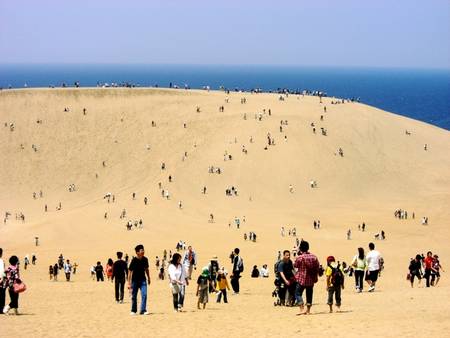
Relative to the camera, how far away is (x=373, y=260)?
1889cm

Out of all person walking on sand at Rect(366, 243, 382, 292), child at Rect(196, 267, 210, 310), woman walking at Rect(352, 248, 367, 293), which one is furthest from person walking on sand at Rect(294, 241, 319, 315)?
woman walking at Rect(352, 248, 367, 293)

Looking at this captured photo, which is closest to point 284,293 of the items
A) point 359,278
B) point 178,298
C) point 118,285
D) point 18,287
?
point 178,298

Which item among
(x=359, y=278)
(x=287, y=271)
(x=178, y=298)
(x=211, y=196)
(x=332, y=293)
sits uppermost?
(x=211, y=196)

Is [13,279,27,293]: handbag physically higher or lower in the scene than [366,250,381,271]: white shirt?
lower

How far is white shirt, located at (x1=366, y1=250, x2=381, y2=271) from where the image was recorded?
18859 millimetres

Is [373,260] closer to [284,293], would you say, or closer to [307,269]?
[284,293]

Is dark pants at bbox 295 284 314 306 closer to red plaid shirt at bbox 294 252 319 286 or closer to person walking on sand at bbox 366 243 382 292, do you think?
red plaid shirt at bbox 294 252 319 286

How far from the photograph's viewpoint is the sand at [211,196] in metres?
15.8

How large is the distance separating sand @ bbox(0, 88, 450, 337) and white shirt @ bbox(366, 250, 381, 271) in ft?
2.42

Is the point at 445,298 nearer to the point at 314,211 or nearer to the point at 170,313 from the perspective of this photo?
the point at 170,313

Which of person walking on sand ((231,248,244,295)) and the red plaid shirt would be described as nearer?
the red plaid shirt

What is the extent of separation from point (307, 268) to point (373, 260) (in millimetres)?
4648

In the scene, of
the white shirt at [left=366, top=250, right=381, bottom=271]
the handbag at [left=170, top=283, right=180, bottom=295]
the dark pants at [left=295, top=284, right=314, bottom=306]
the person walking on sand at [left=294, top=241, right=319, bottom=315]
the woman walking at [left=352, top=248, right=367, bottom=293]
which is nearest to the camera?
the person walking on sand at [left=294, top=241, right=319, bottom=315]

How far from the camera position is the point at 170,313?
53.7 feet
